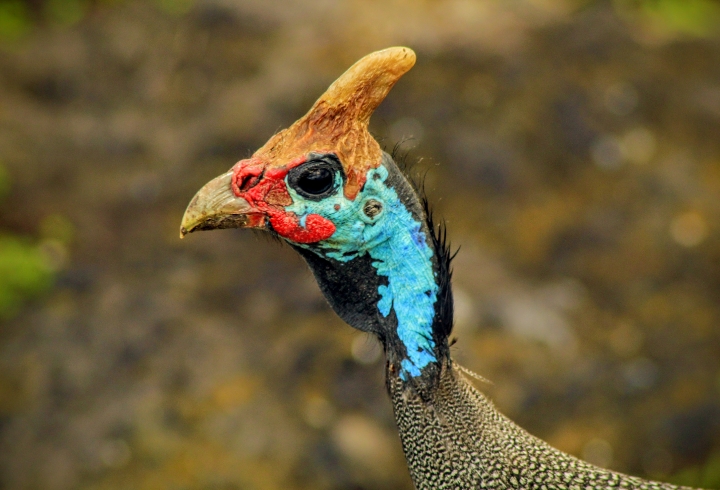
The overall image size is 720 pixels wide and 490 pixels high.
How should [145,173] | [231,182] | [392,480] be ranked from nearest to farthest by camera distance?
1. [231,182]
2. [392,480]
3. [145,173]

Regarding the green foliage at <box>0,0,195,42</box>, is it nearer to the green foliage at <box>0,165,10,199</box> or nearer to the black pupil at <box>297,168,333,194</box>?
the green foliage at <box>0,165,10,199</box>

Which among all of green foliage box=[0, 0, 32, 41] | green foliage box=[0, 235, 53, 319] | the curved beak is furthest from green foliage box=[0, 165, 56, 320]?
the curved beak

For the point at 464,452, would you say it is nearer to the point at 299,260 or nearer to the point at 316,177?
the point at 316,177

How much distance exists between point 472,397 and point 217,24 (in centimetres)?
536

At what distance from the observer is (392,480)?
4.45 metres

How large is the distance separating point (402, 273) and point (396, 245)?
0.08m

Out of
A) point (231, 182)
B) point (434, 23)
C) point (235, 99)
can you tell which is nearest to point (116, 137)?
point (235, 99)

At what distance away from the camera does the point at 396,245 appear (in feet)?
7.48

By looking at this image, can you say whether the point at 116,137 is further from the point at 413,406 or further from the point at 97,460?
the point at 413,406

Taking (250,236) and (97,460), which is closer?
(97,460)

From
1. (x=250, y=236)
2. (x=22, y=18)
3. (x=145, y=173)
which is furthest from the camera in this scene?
(x=22, y=18)

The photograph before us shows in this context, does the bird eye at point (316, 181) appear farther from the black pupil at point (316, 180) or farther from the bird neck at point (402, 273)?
the bird neck at point (402, 273)

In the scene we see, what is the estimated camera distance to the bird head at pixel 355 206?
2.25 metres

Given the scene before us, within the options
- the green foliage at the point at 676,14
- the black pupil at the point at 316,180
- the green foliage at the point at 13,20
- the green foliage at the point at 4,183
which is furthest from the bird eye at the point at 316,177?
the green foliage at the point at 13,20
